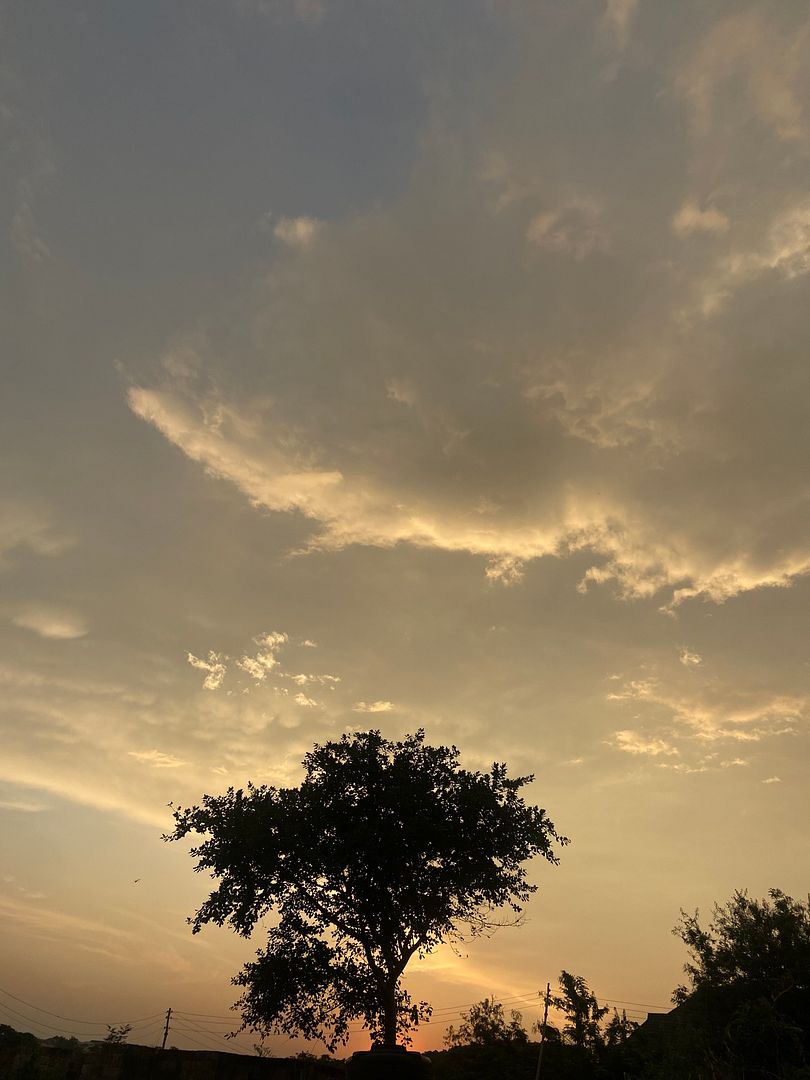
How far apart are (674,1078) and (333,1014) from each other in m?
16.9

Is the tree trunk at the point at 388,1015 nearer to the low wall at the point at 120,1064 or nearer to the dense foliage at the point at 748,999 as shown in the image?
the low wall at the point at 120,1064

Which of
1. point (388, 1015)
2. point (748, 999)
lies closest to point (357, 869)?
point (388, 1015)

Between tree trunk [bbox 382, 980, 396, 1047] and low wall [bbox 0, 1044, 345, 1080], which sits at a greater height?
tree trunk [bbox 382, 980, 396, 1047]

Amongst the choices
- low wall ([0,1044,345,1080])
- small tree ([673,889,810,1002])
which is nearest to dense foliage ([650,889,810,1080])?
small tree ([673,889,810,1002])

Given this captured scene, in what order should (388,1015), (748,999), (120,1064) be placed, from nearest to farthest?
(120,1064), (388,1015), (748,999)

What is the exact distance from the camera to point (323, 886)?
29.9m

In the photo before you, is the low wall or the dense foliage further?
the dense foliage

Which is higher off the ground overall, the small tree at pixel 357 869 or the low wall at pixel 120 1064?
the small tree at pixel 357 869

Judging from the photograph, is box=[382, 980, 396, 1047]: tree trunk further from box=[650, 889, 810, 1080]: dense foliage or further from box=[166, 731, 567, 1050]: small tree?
box=[650, 889, 810, 1080]: dense foliage

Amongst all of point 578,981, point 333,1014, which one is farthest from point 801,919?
point 333,1014

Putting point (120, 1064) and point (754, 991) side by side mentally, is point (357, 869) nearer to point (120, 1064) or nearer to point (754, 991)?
point (120, 1064)

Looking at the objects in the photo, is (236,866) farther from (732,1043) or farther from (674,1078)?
(732,1043)

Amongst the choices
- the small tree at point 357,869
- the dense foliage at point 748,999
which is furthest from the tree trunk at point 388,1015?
the dense foliage at point 748,999

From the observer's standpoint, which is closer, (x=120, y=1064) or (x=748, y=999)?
(x=120, y=1064)
